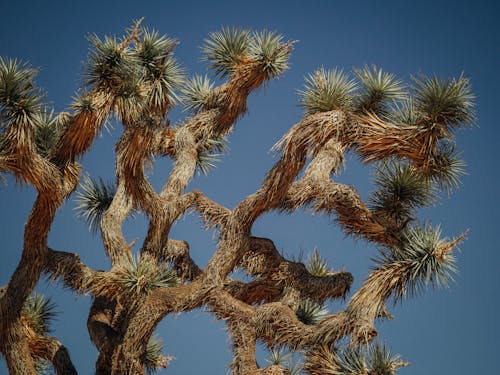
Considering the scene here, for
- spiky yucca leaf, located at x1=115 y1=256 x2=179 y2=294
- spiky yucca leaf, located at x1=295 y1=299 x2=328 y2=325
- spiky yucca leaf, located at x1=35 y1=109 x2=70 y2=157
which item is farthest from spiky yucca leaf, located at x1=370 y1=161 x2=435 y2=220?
spiky yucca leaf, located at x1=35 y1=109 x2=70 y2=157

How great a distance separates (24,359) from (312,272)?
4.06 metres

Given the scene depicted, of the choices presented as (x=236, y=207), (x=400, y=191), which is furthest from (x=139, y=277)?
(x=400, y=191)

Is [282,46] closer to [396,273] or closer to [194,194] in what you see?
[194,194]

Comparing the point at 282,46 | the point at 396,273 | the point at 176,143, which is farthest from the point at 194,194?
the point at 396,273

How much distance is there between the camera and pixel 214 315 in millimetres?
11234

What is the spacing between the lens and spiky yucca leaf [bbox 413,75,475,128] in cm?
1053

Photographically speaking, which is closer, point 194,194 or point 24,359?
point 24,359

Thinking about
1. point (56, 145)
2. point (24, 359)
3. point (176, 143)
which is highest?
point (176, 143)

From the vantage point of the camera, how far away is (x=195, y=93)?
13.1 metres

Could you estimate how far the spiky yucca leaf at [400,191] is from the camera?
11.8 m

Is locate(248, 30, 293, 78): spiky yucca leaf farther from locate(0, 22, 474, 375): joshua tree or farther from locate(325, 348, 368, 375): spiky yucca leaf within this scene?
locate(325, 348, 368, 375): spiky yucca leaf

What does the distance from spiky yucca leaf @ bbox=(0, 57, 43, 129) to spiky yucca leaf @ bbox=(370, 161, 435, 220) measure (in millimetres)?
4627

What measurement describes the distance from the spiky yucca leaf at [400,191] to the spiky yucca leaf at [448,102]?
4.13 ft

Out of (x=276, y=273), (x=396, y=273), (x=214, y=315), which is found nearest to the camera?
(x=396, y=273)
